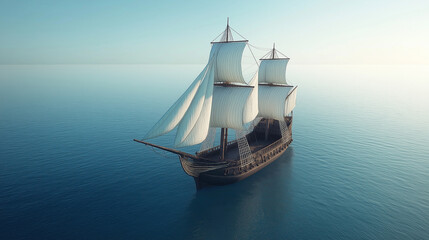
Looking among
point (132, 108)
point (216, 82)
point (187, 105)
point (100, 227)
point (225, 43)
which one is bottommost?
point (100, 227)

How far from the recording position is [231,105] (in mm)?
33750

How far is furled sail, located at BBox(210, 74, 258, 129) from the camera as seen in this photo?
3350 centimetres

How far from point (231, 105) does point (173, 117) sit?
36.8ft

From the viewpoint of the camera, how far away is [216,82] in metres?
36.1

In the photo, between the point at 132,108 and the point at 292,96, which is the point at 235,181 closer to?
the point at 292,96

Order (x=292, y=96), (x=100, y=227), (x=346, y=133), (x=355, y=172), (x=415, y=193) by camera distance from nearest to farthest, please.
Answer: (x=100, y=227) → (x=415, y=193) → (x=355, y=172) → (x=292, y=96) → (x=346, y=133)

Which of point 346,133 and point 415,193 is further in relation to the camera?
point 346,133

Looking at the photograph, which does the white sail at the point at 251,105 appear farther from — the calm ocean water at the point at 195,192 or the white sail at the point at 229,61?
the calm ocean water at the point at 195,192

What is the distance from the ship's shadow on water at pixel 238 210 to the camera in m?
23.5

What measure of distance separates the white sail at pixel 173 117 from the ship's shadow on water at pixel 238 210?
10587 mm

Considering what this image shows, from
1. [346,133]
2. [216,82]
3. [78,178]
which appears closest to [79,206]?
[78,178]

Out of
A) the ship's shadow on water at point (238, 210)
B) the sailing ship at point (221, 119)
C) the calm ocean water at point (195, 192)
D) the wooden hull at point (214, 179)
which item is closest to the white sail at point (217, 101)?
the sailing ship at point (221, 119)

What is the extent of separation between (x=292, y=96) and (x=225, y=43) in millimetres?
26295

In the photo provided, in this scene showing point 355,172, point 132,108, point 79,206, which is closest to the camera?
point 79,206
